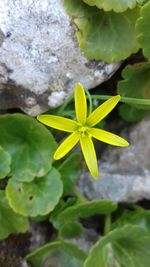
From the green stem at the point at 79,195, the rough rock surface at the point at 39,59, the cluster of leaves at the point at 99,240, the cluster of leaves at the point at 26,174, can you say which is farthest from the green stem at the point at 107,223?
the rough rock surface at the point at 39,59

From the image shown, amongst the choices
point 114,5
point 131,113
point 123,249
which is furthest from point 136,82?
point 123,249

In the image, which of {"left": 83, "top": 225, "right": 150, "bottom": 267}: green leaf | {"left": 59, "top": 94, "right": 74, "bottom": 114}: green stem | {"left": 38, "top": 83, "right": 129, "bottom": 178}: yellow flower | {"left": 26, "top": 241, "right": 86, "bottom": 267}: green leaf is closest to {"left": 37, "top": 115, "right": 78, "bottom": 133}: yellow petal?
{"left": 38, "top": 83, "right": 129, "bottom": 178}: yellow flower

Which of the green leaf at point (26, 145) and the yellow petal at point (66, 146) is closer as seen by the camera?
the yellow petal at point (66, 146)

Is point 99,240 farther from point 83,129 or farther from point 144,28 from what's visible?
point 144,28

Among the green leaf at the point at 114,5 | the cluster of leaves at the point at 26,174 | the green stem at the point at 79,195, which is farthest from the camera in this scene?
the green stem at the point at 79,195

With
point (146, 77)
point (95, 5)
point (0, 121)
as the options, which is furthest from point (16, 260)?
point (95, 5)

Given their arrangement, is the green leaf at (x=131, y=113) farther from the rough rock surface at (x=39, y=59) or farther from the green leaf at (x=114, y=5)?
the green leaf at (x=114, y=5)
